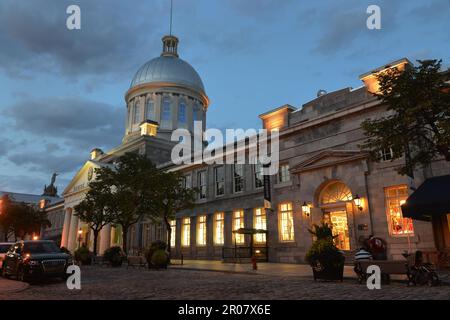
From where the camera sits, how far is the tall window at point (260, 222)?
2912cm

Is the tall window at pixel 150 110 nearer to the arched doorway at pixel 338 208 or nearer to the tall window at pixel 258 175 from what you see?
the tall window at pixel 258 175

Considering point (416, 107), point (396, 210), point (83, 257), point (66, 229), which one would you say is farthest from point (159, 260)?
point (66, 229)

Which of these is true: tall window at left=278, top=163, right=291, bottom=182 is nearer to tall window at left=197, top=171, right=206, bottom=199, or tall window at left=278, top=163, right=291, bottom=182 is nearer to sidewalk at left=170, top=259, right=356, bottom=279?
sidewalk at left=170, top=259, right=356, bottom=279

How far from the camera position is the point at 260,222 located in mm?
29719

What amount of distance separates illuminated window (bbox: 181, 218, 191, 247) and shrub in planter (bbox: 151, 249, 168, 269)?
45.2 feet

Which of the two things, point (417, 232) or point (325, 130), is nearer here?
point (417, 232)

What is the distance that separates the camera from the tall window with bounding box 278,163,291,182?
89.8ft

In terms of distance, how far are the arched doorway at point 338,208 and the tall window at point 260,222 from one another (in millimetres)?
6055

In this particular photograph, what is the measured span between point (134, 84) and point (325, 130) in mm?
46173

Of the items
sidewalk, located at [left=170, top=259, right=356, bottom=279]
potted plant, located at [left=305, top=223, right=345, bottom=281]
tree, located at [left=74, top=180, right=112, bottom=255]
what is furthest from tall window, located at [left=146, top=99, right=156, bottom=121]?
potted plant, located at [left=305, top=223, right=345, bottom=281]

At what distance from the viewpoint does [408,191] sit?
66.9 feet

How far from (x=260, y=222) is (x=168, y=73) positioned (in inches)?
1598
